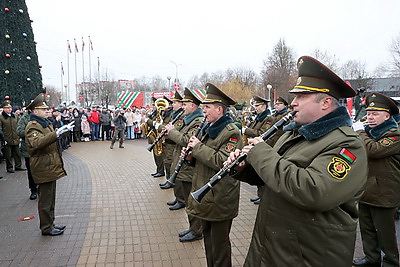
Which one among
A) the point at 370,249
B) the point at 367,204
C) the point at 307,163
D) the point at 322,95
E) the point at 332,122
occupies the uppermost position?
the point at 322,95

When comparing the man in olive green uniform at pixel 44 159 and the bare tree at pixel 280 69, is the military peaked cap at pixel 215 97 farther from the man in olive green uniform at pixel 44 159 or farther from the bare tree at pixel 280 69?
the bare tree at pixel 280 69

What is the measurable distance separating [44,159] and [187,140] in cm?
246

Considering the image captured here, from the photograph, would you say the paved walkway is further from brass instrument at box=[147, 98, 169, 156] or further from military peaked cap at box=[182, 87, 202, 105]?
military peaked cap at box=[182, 87, 202, 105]

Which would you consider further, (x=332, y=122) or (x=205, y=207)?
(x=205, y=207)

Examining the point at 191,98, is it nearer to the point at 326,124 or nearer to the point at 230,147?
the point at 230,147

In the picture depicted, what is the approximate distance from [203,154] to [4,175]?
358 inches

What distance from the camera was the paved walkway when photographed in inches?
176

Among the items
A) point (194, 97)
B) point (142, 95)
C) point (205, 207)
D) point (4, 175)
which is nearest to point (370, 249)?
point (205, 207)

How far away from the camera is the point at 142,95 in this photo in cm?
2956

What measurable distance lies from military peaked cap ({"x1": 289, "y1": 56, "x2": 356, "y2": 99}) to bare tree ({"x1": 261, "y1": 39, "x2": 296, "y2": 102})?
149ft

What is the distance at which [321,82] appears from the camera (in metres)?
2.16

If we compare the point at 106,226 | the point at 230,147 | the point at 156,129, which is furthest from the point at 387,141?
the point at 156,129

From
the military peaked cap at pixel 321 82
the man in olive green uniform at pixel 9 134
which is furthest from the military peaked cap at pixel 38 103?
the man in olive green uniform at pixel 9 134

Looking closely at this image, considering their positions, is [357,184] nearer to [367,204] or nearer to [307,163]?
[307,163]
